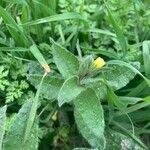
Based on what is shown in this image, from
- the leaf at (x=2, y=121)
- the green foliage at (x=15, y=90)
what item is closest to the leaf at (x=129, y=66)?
the green foliage at (x=15, y=90)

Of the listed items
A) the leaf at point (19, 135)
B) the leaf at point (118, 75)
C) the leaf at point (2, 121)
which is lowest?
the leaf at point (19, 135)

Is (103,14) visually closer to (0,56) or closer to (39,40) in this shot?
(39,40)

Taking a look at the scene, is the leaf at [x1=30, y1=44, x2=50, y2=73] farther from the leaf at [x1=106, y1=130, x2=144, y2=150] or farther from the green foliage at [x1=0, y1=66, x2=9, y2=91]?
the leaf at [x1=106, y1=130, x2=144, y2=150]

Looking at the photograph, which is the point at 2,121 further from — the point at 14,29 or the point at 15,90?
the point at 14,29

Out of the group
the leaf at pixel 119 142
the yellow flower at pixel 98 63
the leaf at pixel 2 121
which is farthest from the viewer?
the leaf at pixel 119 142

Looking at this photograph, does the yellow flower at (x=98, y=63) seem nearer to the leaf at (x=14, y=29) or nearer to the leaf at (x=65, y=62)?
the leaf at (x=65, y=62)

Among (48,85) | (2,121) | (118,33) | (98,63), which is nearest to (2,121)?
(2,121)

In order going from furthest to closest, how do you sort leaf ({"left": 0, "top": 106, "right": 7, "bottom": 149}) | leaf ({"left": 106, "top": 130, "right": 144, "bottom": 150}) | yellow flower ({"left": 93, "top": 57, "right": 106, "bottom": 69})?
leaf ({"left": 106, "top": 130, "right": 144, "bottom": 150}) → yellow flower ({"left": 93, "top": 57, "right": 106, "bottom": 69}) → leaf ({"left": 0, "top": 106, "right": 7, "bottom": 149})

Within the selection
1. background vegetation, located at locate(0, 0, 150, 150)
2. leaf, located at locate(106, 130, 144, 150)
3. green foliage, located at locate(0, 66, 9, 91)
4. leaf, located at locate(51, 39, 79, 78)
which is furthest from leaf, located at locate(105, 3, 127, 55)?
green foliage, located at locate(0, 66, 9, 91)
